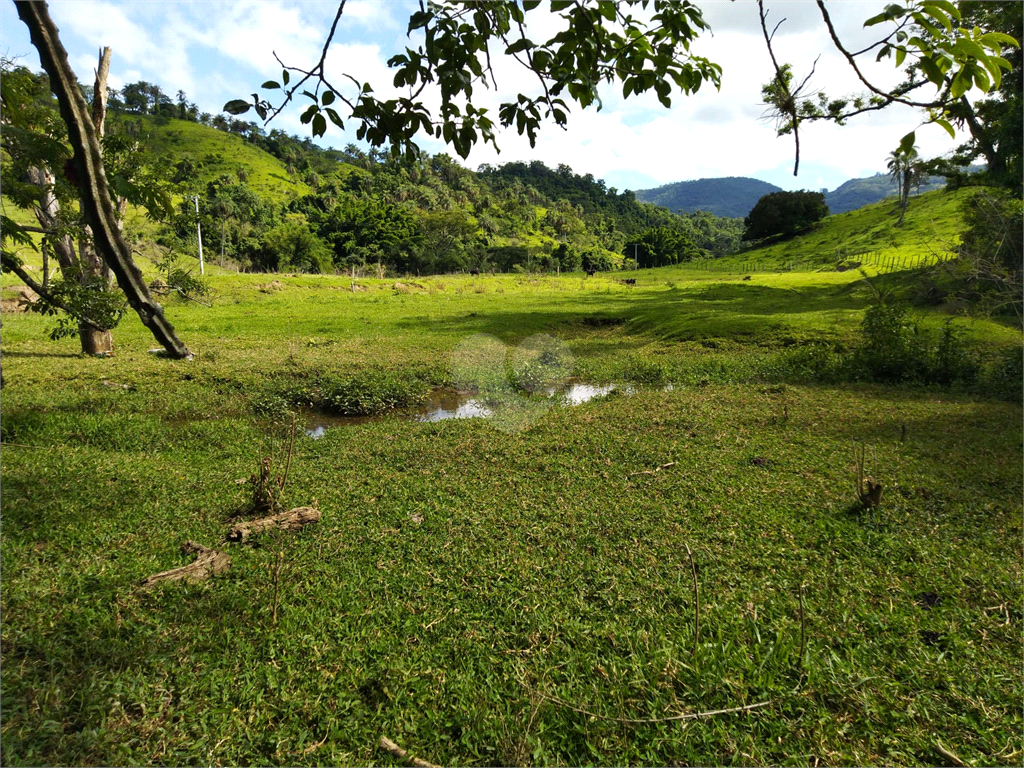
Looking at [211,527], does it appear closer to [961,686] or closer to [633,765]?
[633,765]

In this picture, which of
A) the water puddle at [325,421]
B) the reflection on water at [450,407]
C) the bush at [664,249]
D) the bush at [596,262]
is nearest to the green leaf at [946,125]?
the reflection on water at [450,407]

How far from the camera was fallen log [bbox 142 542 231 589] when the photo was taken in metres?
4.05

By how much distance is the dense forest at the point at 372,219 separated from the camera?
182ft

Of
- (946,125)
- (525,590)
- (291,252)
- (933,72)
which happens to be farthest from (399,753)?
(291,252)

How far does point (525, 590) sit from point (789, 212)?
228 ft

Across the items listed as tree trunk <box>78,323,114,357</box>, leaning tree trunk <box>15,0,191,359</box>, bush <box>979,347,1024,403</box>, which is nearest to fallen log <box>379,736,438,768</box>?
leaning tree trunk <box>15,0,191,359</box>

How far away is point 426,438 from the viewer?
8.49 m

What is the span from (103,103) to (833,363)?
56.0 ft

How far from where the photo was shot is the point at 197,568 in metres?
4.21

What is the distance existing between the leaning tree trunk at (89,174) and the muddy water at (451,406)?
7702 mm

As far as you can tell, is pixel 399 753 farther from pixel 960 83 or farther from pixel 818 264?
pixel 818 264

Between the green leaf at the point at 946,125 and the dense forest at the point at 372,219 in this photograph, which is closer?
the green leaf at the point at 946,125

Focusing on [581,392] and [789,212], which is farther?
[789,212]

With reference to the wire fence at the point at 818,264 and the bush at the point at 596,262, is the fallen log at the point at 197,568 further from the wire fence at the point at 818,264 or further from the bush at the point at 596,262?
the bush at the point at 596,262
